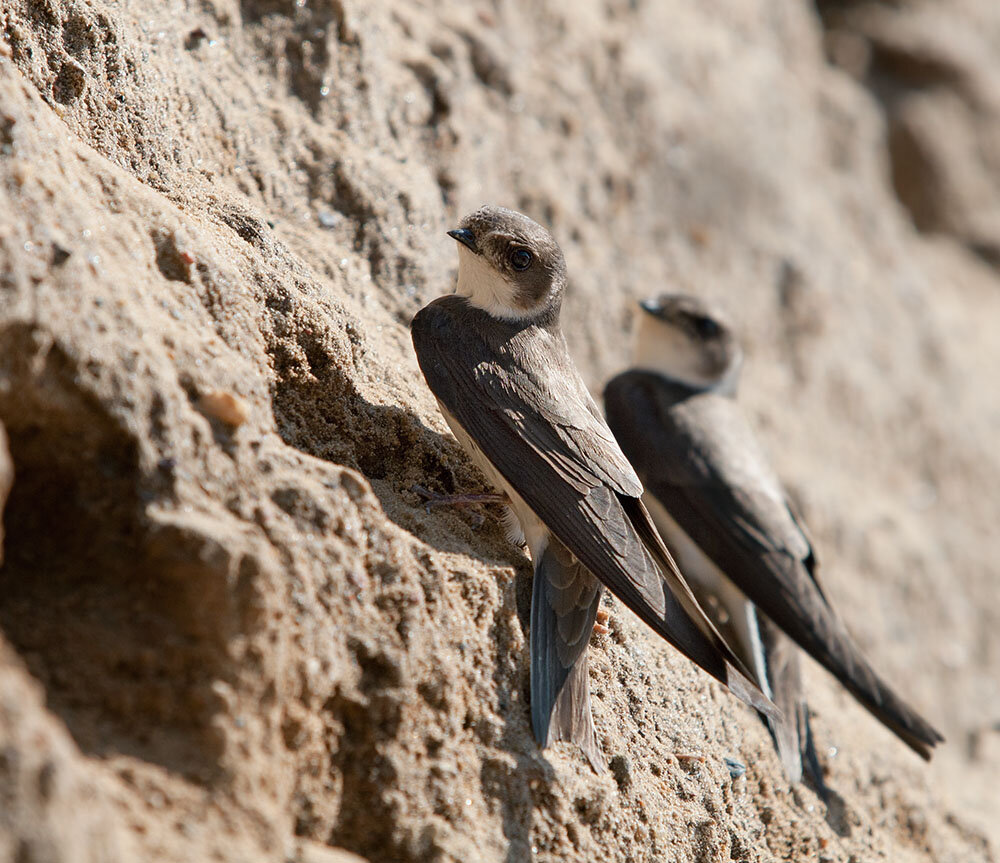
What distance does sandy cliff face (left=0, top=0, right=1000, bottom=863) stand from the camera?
1.88 meters

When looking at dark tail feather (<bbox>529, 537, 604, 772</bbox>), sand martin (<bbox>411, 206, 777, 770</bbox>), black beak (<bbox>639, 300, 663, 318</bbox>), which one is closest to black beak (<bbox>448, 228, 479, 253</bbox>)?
sand martin (<bbox>411, 206, 777, 770</bbox>)

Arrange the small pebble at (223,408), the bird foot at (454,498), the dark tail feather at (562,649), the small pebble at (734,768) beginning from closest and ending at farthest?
the small pebble at (223,408)
the dark tail feather at (562,649)
the bird foot at (454,498)
the small pebble at (734,768)

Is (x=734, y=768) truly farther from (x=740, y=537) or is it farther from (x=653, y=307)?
(x=653, y=307)

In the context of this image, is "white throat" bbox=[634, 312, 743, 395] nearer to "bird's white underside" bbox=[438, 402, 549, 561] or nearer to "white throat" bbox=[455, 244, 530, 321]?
"white throat" bbox=[455, 244, 530, 321]

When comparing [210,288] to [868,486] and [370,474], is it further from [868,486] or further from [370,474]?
[868,486]

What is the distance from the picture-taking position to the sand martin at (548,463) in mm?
2473

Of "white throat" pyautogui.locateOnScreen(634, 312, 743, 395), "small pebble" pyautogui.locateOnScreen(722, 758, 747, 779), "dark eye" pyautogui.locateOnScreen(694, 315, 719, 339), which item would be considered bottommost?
"small pebble" pyautogui.locateOnScreen(722, 758, 747, 779)

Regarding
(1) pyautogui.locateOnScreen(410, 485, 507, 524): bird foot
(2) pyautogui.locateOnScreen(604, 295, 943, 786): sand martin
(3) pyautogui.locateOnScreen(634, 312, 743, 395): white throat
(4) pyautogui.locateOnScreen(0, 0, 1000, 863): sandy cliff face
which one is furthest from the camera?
(3) pyautogui.locateOnScreen(634, 312, 743, 395): white throat

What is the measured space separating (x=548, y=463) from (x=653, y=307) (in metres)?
1.91

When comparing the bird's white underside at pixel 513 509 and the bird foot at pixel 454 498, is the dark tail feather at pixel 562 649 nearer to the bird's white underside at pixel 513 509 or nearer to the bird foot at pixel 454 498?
the bird's white underside at pixel 513 509

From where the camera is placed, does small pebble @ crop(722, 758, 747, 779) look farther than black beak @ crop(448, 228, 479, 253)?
No

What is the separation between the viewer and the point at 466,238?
3.19 m

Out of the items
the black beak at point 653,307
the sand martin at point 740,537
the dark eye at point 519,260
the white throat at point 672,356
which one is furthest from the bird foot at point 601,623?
the black beak at point 653,307

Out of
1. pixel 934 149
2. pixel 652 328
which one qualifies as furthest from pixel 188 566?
pixel 934 149
